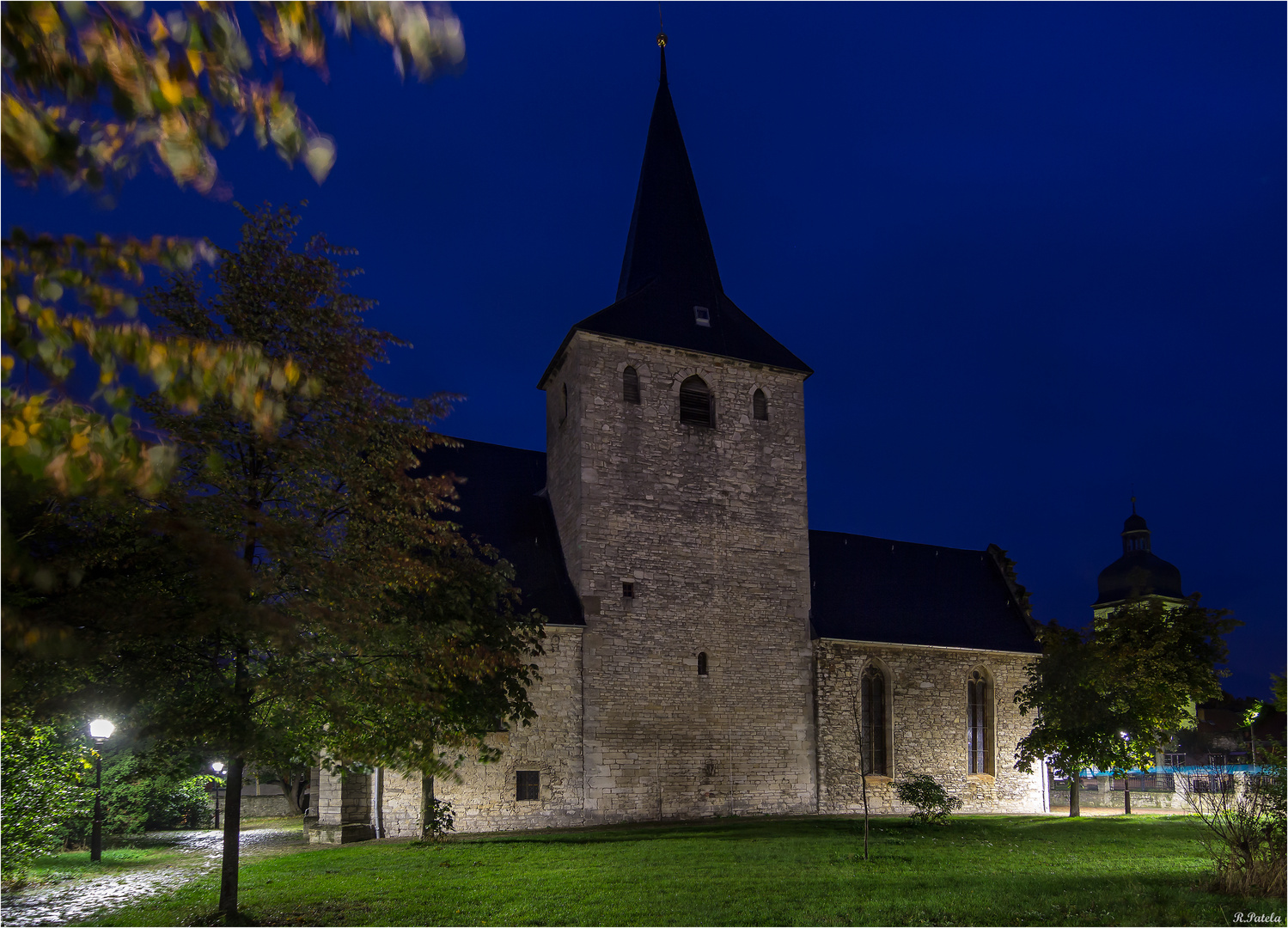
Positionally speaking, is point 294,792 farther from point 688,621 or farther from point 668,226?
point 668,226

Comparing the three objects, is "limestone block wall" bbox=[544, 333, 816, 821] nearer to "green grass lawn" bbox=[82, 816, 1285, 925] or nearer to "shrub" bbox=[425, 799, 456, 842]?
"green grass lawn" bbox=[82, 816, 1285, 925]

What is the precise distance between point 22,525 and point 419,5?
7173 mm

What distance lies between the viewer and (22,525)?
25.7 feet

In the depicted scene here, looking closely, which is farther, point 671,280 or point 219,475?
point 671,280

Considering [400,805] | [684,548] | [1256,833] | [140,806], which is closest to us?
[1256,833]

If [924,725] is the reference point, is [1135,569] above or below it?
above

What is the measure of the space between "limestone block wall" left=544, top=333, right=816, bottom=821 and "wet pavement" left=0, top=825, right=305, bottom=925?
24.6 feet

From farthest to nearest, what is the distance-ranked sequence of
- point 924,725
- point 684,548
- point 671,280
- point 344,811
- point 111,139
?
1. point 671,280
2. point 924,725
3. point 684,548
4. point 344,811
5. point 111,139

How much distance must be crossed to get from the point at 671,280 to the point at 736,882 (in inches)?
684

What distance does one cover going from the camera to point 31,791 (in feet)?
34.2

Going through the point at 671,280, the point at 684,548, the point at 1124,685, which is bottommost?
the point at 1124,685

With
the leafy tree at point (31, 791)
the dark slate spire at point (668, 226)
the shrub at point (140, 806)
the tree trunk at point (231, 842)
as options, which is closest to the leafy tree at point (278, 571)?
the tree trunk at point (231, 842)

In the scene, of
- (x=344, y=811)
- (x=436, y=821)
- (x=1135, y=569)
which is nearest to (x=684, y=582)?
(x=436, y=821)

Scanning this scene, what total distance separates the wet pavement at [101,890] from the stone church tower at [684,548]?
7.72 meters
